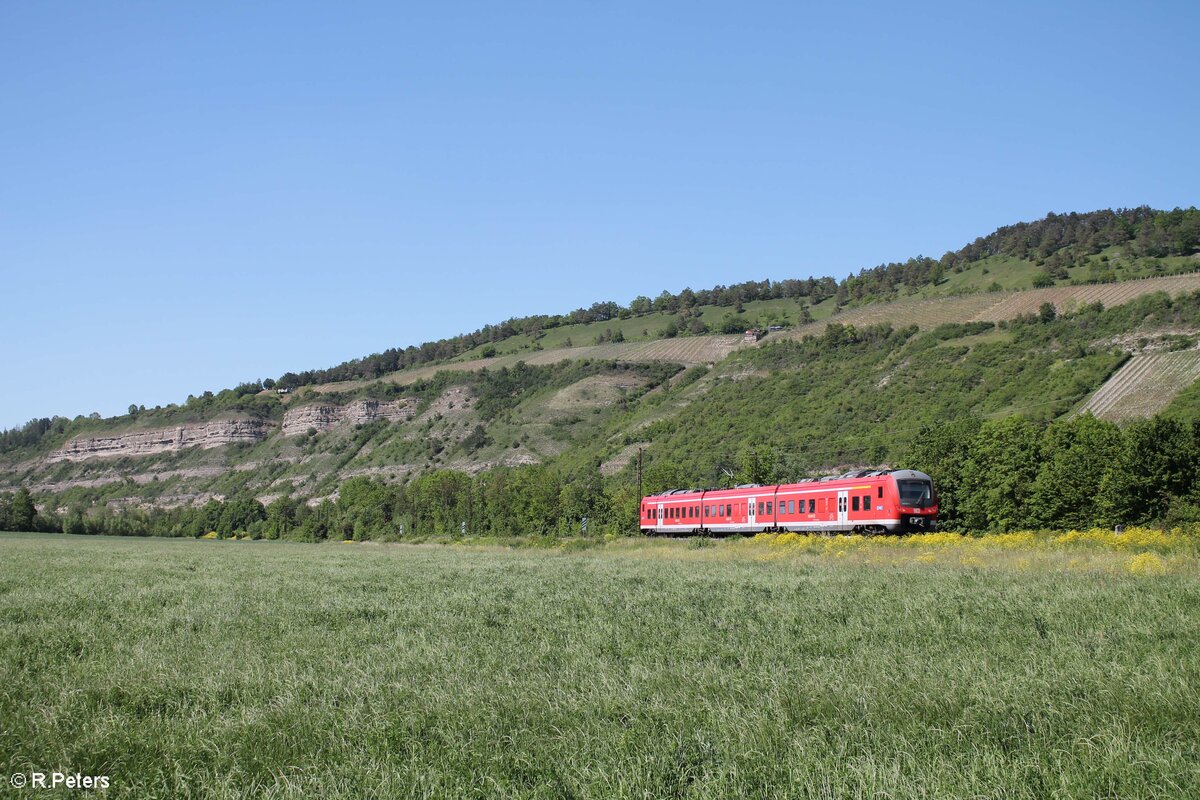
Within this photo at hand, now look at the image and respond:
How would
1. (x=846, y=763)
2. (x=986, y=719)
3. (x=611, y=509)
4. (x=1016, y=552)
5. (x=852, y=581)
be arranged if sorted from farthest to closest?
(x=611, y=509) < (x=1016, y=552) < (x=852, y=581) < (x=986, y=719) < (x=846, y=763)

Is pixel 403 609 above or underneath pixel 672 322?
underneath

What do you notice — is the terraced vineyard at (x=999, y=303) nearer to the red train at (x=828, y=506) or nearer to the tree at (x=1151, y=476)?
the tree at (x=1151, y=476)

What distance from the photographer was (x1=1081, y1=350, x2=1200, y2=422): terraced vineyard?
68750 millimetres

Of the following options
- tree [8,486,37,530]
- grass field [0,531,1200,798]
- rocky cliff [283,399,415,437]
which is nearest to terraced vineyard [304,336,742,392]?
rocky cliff [283,399,415,437]

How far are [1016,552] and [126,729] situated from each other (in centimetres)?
2632

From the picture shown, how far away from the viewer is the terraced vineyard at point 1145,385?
68750 millimetres

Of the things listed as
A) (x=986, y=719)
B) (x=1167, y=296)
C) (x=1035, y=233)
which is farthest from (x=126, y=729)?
(x=1035, y=233)

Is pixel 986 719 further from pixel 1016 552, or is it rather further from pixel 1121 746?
pixel 1016 552

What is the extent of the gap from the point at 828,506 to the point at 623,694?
35.6 m

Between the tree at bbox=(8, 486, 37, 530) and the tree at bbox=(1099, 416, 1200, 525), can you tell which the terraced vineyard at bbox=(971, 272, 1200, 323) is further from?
the tree at bbox=(8, 486, 37, 530)

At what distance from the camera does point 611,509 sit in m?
83.8

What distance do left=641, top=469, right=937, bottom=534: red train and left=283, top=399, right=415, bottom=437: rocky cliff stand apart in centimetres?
13367

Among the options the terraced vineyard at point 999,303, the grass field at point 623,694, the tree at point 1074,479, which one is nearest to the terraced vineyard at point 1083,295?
the terraced vineyard at point 999,303

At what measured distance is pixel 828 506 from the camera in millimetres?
42188
